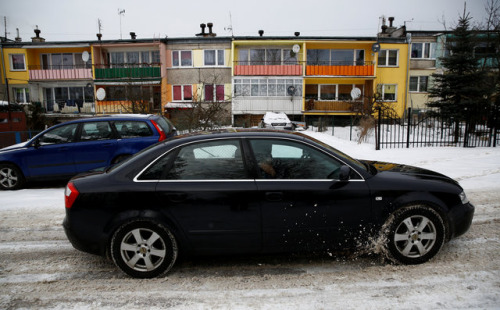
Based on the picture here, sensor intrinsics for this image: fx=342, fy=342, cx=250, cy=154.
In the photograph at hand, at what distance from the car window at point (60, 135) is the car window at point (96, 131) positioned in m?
0.24

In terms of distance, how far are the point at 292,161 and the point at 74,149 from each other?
614 centimetres

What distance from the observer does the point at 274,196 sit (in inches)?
140

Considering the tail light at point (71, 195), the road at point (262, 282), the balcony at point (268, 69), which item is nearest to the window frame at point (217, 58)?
the balcony at point (268, 69)

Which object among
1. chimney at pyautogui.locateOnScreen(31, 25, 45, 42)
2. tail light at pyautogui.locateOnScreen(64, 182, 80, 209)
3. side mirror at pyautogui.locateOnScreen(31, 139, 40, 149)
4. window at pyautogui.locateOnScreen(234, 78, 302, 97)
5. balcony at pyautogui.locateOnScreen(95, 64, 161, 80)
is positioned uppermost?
chimney at pyautogui.locateOnScreen(31, 25, 45, 42)

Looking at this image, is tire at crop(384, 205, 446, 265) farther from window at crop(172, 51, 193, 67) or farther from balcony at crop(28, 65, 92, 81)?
balcony at crop(28, 65, 92, 81)

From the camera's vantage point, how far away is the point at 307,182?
3.64 metres

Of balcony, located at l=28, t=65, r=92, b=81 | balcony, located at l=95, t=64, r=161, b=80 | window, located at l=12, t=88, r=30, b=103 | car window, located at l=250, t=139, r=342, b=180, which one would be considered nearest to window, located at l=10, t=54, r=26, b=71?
window, located at l=12, t=88, r=30, b=103

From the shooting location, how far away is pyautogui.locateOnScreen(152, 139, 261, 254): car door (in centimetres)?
352

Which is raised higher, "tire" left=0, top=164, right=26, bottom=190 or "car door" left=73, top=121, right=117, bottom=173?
"car door" left=73, top=121, right=117, bottom=173

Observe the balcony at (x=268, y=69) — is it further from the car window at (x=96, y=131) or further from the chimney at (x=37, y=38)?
the car window at (x=96, y=131)

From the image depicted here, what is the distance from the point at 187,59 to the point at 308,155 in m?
28.3

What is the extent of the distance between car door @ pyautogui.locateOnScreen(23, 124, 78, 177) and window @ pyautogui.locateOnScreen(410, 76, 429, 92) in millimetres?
29783

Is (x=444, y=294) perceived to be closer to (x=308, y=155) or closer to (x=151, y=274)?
(x=308, y=155)

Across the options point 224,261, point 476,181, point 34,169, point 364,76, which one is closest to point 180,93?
point 364,76
